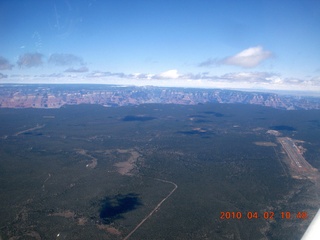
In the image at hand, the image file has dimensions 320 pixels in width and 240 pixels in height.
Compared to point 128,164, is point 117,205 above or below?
above

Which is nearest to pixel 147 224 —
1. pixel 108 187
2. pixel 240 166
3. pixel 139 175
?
pixel 108 187

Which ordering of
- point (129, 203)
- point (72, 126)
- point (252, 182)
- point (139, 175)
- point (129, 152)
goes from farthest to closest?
1. point (72, 126)
2. point (129, 152)
3. point (139, 175)
4. point (252, 182)
5. point (129, 203)

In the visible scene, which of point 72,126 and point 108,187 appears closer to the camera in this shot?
point 108,187

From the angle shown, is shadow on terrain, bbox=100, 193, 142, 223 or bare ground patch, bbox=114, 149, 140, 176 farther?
bare ground patch, bbox=114, 149, 140, 176

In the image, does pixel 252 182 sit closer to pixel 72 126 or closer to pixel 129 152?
pixel 129 152

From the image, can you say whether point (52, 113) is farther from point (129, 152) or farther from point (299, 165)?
point (299, 165)

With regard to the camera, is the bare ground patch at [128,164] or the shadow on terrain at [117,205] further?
the bare ground patch at [128,164]

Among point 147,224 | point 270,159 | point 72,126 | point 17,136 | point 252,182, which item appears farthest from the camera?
point 72,126

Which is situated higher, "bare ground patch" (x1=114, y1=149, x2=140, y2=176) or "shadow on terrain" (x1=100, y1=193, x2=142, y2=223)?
"shadow on terrain" (x1=100, y1=193, x2=142, y2=223)

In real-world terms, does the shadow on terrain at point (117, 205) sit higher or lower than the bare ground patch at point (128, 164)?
higher

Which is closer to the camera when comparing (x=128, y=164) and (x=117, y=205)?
(x=117, y=205)
